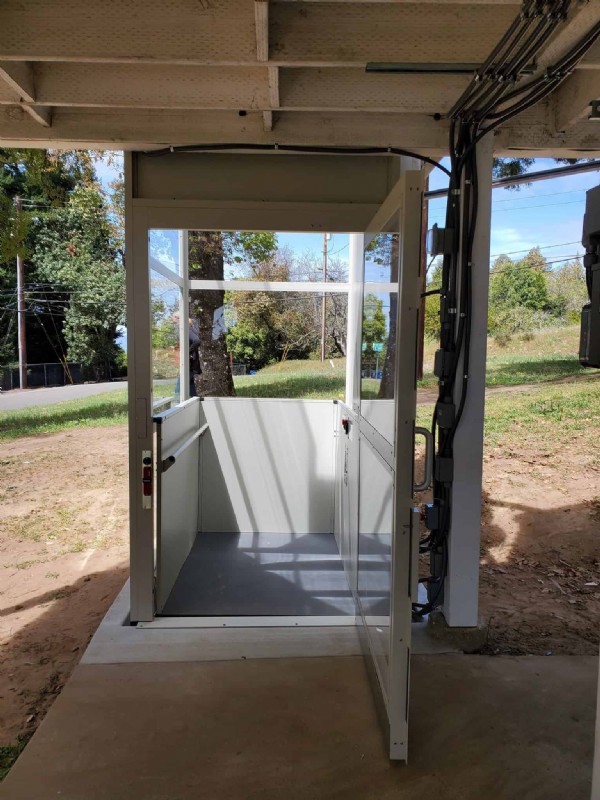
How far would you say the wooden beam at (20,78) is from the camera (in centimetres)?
215

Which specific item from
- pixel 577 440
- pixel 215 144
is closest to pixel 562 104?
pixel 215 144

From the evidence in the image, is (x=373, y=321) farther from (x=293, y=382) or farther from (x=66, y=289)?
(x=66, y=289)

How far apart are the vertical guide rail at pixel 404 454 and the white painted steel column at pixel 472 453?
0.86m

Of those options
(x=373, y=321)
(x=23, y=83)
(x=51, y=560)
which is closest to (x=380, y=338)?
(x=373, y=321)

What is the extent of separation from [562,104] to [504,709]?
276 centimetres

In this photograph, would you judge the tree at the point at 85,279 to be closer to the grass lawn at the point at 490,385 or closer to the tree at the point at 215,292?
the grass lawn at the point at 490,385

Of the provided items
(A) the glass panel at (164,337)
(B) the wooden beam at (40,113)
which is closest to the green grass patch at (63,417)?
(A) the glass panel at (164,337)

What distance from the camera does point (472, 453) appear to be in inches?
105

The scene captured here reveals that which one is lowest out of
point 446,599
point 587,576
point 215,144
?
point 587,576

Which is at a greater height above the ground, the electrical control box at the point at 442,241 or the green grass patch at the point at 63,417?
the electrical control box at the point at 442,241

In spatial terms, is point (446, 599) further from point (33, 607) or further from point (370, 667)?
point (33, 607)

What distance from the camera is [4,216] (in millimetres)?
2871

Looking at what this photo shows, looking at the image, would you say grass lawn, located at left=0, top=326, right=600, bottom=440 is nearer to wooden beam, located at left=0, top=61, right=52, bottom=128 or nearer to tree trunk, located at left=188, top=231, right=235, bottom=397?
tree trunk, located at left=188, top=231, right=235, bottom=397

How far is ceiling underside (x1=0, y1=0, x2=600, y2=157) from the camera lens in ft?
6.41
